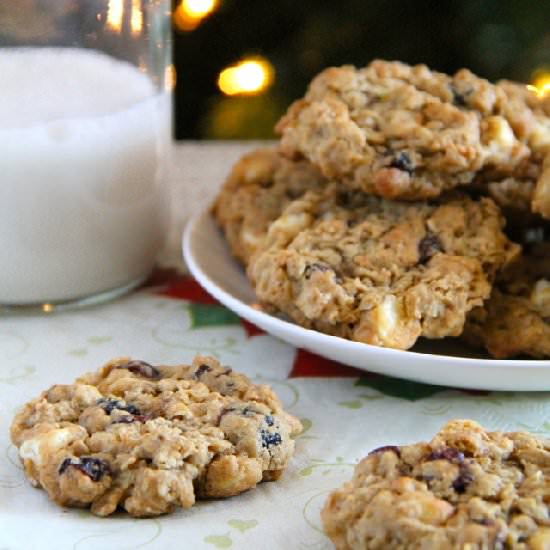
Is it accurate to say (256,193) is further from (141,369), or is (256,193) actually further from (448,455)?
(448,455)

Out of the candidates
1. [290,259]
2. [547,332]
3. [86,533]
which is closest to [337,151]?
[290,259]

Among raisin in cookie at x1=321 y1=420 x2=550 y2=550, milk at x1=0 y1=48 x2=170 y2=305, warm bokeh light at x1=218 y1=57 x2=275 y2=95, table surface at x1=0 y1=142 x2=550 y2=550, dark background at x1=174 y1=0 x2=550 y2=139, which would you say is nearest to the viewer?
raisin in cookie at x1=321 y1=420 x2=550 y2=550

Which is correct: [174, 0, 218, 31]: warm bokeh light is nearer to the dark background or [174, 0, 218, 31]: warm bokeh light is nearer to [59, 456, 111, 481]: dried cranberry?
the dark background

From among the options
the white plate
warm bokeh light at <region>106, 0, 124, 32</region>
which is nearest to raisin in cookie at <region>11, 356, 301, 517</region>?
the white plate

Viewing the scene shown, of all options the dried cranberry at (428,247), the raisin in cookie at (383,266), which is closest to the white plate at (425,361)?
the raisin in cookie at (383,266)

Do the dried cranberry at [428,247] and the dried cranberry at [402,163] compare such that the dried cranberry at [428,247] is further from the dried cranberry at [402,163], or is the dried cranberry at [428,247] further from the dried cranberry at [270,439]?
the dried cranberry at [270,439]

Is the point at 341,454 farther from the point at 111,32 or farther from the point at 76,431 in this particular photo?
the point at 111,32

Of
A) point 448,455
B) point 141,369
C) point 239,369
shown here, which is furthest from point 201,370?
point 448,455
